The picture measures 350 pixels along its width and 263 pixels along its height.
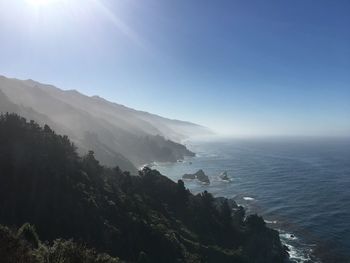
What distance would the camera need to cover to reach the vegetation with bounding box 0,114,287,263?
176 feet

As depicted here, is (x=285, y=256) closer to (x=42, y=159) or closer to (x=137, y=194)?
(x=137, y=194)

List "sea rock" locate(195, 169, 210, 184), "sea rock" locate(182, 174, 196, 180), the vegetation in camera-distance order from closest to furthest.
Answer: the vegetation < "sea rock" locate(195, 169, 210, 184) < "sea rock" locate(182, 174, 196, 180)

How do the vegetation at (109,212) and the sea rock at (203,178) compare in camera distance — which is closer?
the vegetation at (109,212)

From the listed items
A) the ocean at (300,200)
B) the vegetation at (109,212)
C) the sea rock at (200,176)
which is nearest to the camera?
the vegetation at (109,212)

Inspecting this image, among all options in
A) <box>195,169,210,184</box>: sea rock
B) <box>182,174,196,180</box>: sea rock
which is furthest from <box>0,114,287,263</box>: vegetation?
<box>182,174,196,180</box>: sea rock

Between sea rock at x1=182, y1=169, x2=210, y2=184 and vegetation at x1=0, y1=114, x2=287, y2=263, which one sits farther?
sea rock at x1=182, y1=169, x2=210, y2=184

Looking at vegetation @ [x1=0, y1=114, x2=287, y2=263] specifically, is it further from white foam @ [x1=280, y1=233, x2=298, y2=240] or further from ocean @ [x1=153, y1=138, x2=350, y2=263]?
ocean @ [x1=153, y1=138, x2=350, y2=263]

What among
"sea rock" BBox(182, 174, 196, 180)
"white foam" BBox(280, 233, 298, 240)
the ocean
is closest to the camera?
the ocean

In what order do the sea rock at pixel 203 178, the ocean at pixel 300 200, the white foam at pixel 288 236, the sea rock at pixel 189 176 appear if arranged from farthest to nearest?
1. the sea rock at pixel 189 176
2. the sea rock at pixel 203 178
3. the white foam at pixel 288 236
4. the ocean at pixel 300 200

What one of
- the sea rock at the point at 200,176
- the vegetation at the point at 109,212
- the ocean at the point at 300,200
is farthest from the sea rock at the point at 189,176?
the vegetation at the point at 109,212

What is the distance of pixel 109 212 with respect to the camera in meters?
62.4

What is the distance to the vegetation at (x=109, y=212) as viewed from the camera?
176ft

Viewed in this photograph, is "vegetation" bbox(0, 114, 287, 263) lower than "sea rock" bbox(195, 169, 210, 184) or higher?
higher

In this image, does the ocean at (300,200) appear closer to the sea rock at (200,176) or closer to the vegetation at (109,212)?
the sea rock at (200,176)
